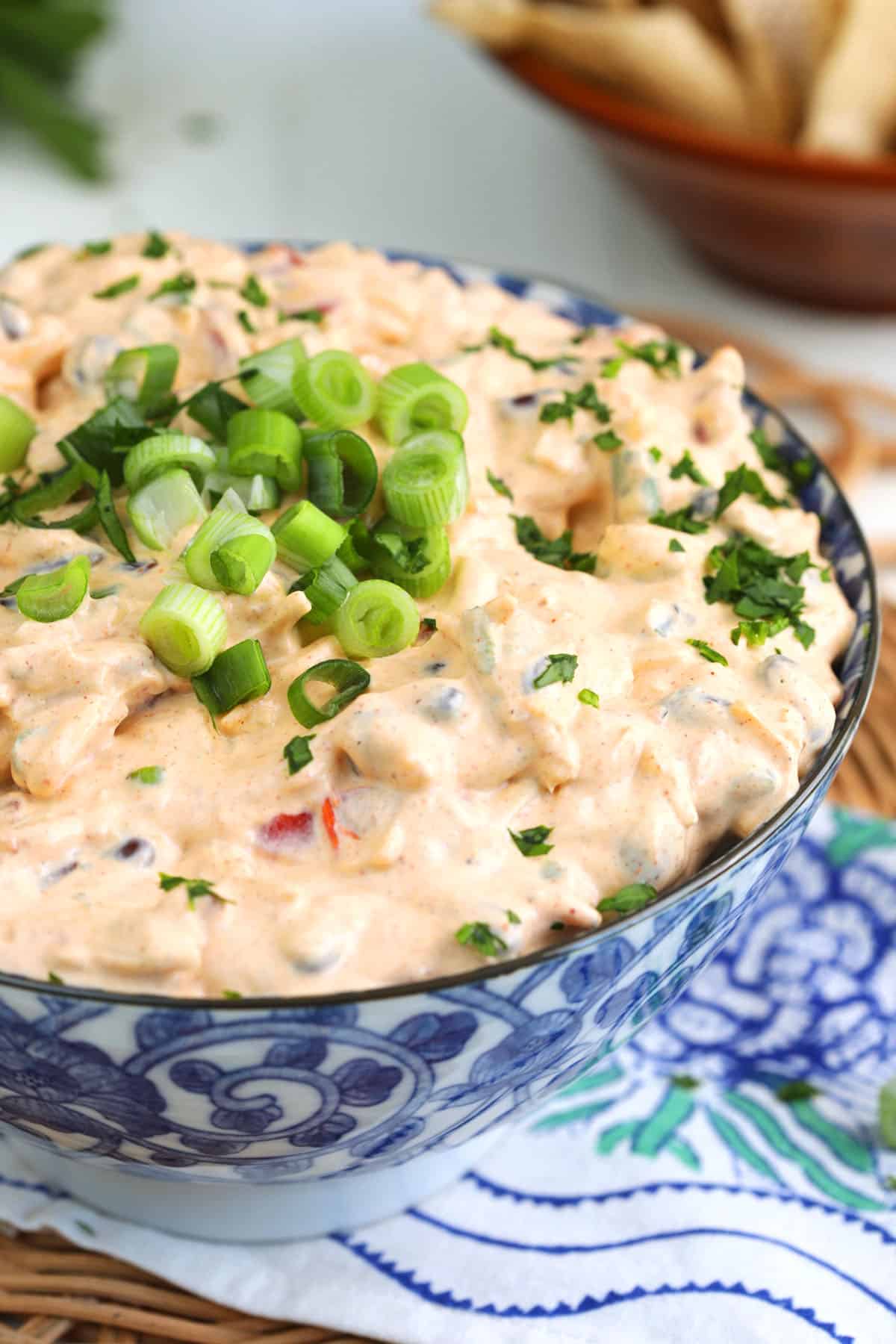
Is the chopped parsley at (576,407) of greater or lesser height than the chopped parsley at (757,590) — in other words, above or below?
above

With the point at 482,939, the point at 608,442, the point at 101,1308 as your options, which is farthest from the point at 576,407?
the point at 101,1308

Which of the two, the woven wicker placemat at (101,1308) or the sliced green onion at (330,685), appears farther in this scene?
the woven wicker placemat at (101,1308)

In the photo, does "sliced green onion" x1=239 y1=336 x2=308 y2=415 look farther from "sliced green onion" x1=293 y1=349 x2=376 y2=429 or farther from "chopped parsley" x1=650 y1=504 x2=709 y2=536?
"chopped parsley" x1=650 y1=504 x2=709 y2=536

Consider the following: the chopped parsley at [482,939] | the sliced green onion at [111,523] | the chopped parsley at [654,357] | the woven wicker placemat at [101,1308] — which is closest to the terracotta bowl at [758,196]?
the chopped parsley at [654,357]

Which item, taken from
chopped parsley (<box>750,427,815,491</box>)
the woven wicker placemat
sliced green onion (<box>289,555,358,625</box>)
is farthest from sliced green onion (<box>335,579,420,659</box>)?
the woven wicker placemat

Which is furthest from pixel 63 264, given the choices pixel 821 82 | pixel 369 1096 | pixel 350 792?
pixel 821 82

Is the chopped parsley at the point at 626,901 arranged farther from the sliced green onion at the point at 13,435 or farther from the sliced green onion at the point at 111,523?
the sliced green onion at the point at 13,435
